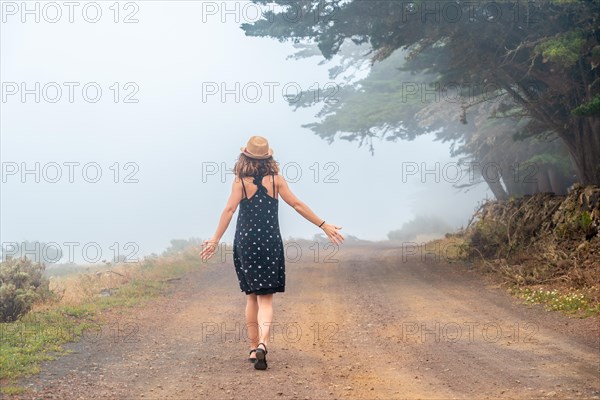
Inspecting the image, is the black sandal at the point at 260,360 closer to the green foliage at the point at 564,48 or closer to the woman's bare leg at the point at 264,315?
the woman's bare leg at the point at 264,315

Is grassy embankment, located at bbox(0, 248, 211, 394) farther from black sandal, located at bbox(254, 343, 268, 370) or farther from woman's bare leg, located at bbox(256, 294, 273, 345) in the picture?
woman's bare leg, located at bbox(256, 294, 273, 345)

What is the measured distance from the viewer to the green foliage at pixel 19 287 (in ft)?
34.4

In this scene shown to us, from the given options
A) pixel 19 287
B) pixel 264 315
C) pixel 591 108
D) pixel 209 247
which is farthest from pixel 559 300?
pixel 19 287

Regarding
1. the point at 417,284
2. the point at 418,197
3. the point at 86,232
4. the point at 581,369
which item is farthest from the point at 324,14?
the point at 86,232

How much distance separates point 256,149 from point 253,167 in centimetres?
20

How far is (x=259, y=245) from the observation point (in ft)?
24.9

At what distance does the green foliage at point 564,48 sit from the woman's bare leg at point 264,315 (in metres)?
8.50

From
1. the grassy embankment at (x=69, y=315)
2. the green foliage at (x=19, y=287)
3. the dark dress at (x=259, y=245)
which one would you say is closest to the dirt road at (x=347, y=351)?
the grassy embankment at (x=69, y=315)

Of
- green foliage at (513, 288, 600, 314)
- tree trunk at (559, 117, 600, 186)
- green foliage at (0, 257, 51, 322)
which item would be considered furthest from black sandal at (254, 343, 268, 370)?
tree trunk at (559, 117, 600, 186)

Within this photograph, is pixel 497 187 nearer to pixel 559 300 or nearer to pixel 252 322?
pixel 559 300

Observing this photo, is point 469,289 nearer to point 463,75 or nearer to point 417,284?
point 417,284

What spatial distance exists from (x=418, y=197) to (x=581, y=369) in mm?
100714

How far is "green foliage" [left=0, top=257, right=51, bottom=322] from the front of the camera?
1048 centimetres

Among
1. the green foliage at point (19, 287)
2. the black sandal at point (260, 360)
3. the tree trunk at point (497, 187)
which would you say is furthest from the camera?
the tree trunk at point (497, 187)
